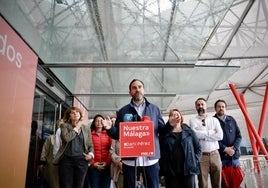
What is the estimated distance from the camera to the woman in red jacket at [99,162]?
3814 millimetres

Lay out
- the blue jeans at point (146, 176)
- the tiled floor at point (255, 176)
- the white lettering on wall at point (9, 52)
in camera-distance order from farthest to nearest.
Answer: the tiled floor at point (255, 176)
the white lettering on wall at point (9, 52)
the blue jeans at point (146, 176)

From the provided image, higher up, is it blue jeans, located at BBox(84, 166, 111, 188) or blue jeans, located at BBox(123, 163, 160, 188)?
blue jeans, located at BBox(123, 163, 160, 188)

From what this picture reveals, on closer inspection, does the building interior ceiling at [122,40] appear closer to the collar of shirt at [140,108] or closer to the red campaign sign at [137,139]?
the collar of shirt at [140,108]

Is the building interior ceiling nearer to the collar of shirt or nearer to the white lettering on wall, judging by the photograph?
the white lettering on wall

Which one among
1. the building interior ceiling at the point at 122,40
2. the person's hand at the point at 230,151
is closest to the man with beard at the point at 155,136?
the person's hand at the point at 230,151

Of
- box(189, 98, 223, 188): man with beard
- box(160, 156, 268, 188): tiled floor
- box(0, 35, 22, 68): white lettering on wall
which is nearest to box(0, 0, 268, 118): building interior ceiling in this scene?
box(0, 35, 22, 68): white lettering on wall

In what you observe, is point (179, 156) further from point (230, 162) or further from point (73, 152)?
point (73, 152)

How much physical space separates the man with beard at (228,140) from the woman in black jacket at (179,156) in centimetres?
72

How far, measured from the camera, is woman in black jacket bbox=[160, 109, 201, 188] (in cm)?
275

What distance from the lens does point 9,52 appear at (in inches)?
129

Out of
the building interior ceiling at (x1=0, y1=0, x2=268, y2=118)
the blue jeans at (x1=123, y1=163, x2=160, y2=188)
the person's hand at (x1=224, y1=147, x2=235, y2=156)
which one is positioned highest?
the building interior ceiling at (x1=0, y1=0, x2=268, y2=118)

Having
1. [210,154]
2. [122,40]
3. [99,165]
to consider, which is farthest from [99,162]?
[122,40]

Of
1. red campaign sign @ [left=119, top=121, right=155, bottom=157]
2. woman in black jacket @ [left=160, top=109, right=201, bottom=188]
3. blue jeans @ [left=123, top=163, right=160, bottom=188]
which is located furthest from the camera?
woman in black jacket @ [left=160, top=109, right=201, bottom=188]

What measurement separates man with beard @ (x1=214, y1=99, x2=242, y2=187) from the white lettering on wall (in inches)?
110
